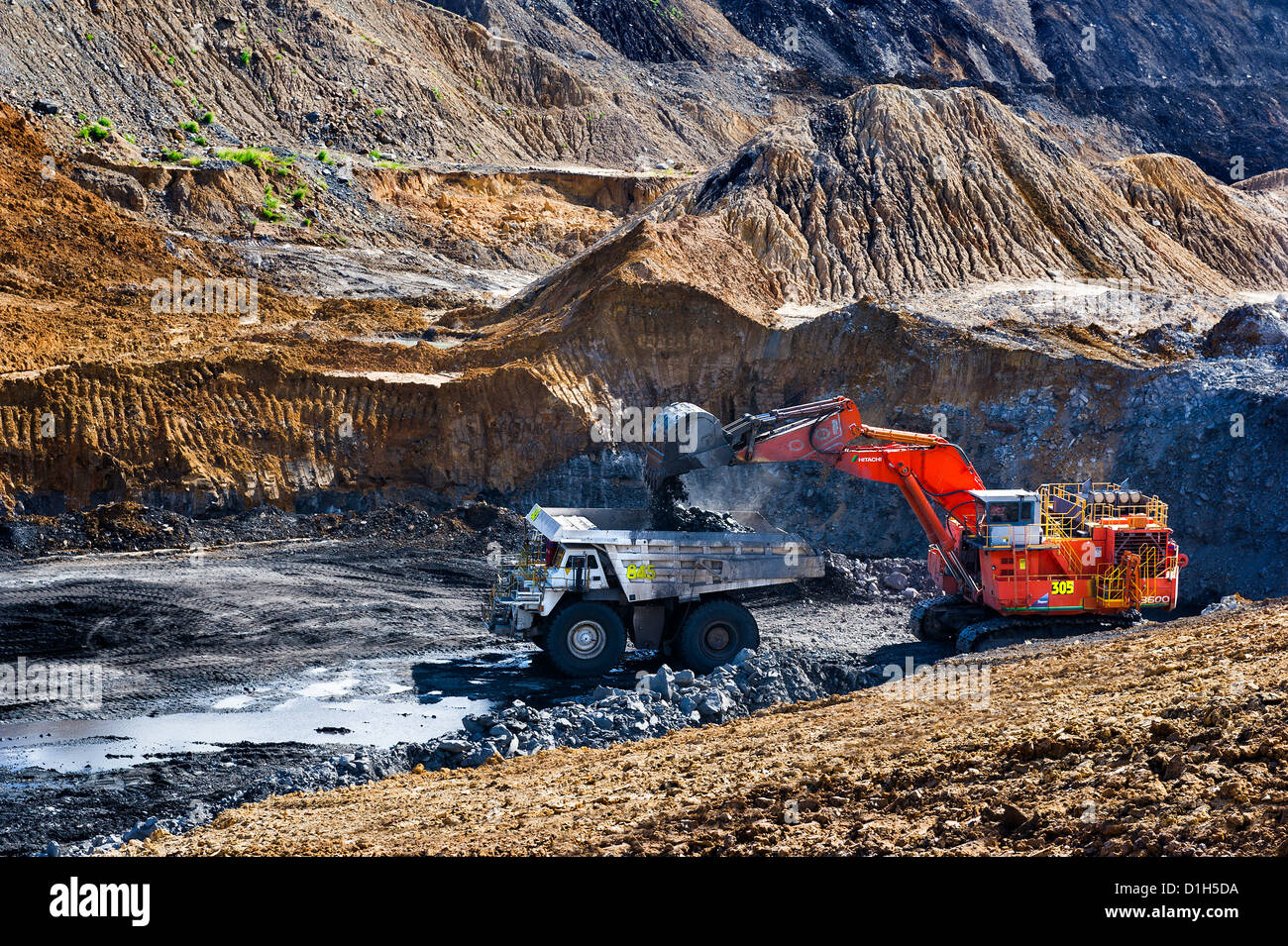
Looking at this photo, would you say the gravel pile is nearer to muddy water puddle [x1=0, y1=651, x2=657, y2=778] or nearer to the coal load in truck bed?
muddy water puddle [x1=0, y1=651, x2=657, y2=778]

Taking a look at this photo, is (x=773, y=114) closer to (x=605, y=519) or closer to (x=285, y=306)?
(x=285, y=306)

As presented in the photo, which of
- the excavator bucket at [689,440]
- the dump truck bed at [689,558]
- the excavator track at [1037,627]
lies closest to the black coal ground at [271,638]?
the excavator track at [1037,627]

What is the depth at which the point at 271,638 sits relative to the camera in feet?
51.1

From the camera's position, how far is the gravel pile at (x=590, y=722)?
9.86 m

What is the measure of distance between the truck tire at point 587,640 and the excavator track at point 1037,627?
4.02m

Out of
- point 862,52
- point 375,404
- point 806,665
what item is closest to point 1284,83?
point 862,52

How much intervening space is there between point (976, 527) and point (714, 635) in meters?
3.36

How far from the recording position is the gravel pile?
32.3 ft

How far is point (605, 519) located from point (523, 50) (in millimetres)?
43149

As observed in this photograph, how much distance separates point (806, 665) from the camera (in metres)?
12.7

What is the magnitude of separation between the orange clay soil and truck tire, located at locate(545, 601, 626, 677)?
3.77m
